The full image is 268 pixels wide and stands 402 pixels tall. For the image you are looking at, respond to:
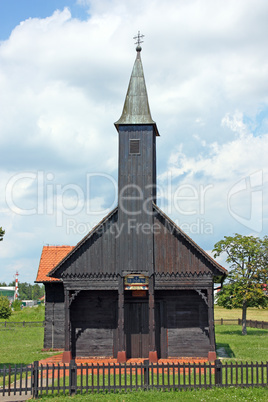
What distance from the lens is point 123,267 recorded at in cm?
2294

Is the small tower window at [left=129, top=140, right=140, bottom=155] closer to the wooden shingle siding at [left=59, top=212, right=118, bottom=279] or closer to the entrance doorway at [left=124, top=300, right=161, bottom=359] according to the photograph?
the wooden shingle siding at [left=59, top=212, right=118, bottom=279]

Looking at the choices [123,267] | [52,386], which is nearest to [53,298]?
[123,267]

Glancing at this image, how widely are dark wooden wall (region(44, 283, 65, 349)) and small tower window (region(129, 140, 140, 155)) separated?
9.70 m

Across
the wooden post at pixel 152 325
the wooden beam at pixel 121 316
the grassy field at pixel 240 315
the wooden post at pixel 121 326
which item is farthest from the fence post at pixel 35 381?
the grassy field at pixel 240 315

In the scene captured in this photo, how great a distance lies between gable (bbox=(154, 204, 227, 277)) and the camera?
22609 mm

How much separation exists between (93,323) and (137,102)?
40.5ft

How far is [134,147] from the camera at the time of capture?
24.0m

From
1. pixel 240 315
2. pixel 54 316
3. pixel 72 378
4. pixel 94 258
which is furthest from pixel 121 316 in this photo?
pixel 240 315

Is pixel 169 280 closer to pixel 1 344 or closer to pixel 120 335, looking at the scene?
pixel 120 335

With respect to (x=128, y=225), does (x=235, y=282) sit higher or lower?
lower

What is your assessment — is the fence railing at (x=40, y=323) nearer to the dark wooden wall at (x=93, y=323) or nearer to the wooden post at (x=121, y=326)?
the dark wooden wall at (x=93, y=323)

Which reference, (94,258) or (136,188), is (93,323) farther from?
(136,188)

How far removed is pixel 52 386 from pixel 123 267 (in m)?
8.62

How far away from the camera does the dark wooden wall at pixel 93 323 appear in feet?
78.9
